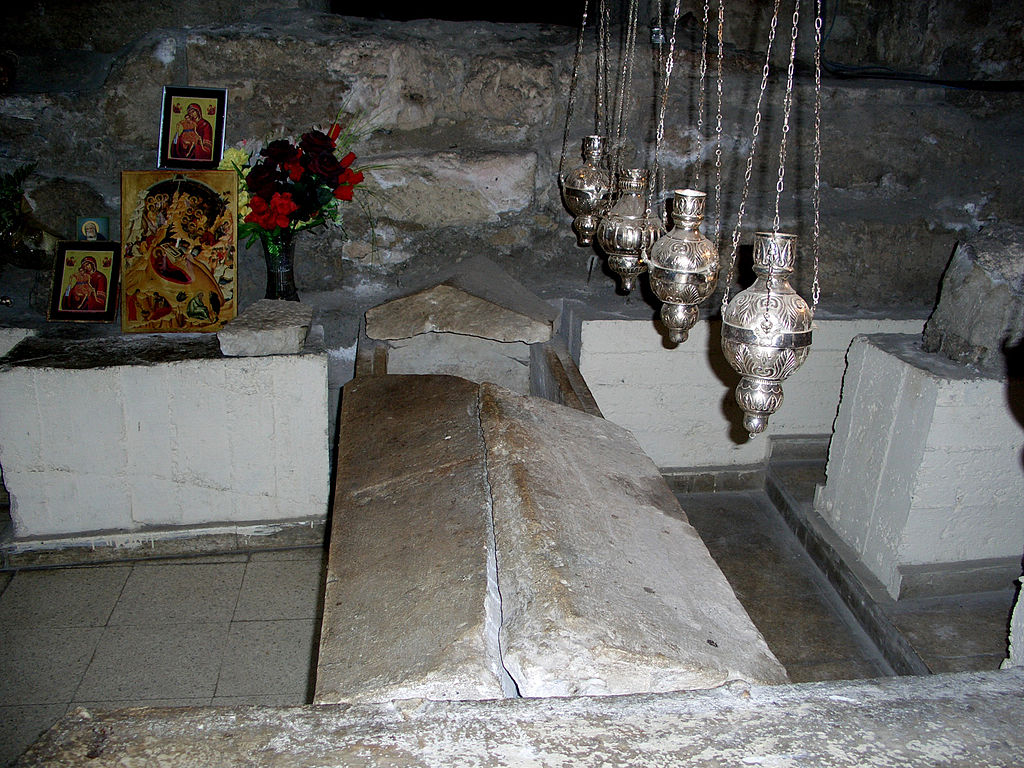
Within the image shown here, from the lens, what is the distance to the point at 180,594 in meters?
2.98

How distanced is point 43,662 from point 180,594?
50 centimetres

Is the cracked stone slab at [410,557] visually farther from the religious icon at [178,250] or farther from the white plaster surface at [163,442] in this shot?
the religious icon at [178,250]

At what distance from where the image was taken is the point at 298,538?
10.8 ft

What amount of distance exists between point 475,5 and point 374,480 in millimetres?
3250

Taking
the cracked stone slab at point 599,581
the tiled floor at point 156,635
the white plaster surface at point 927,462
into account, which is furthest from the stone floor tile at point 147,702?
the white plaster surface at point 927,462

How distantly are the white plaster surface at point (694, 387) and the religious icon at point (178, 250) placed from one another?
5.51ft

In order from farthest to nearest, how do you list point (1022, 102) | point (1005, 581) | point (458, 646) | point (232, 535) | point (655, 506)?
1. point (1022, 102)
2. point (232, 535)
3. point (1005, 581)
4. point (655, 506)
5. point (458, 646)

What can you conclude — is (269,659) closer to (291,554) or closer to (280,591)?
(280,591)

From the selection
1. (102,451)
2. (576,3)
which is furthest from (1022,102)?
(102,451)

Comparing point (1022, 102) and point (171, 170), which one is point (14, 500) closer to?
point (171, 170)

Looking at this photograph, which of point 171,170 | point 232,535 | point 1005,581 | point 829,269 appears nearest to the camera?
point 1005,581

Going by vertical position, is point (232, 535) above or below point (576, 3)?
below

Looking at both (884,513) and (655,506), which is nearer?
(655,506)

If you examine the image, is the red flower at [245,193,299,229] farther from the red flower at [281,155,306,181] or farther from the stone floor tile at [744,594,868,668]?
the stone floor tile at [744,594,868,668]
